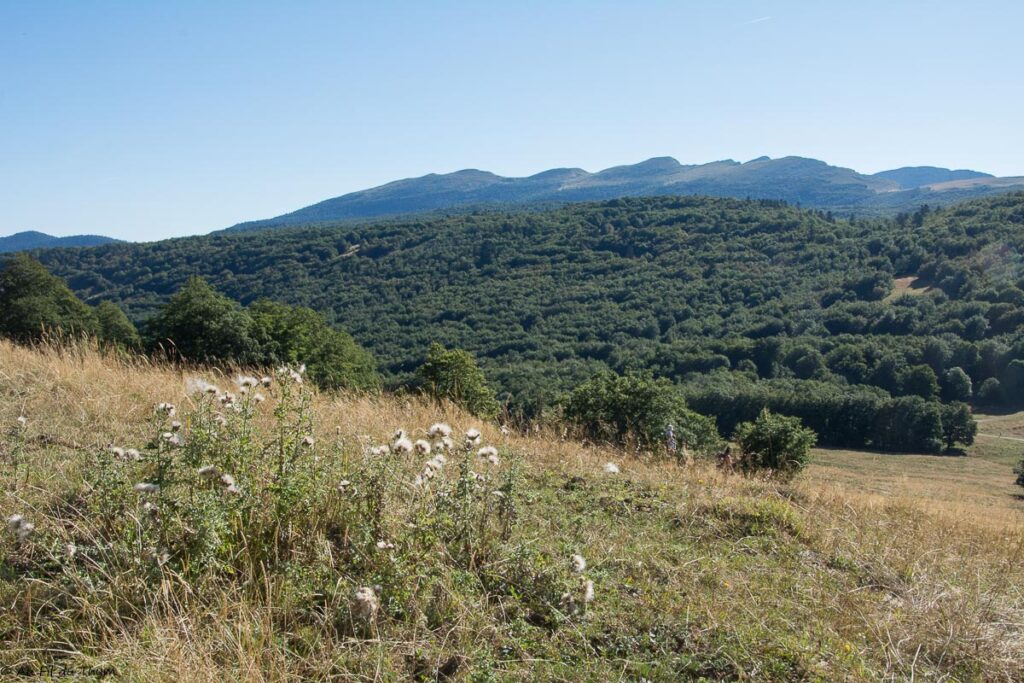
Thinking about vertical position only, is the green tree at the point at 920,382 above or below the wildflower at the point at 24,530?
below

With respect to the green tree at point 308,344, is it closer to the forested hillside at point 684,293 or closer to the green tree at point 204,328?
the green tree at point 204,328

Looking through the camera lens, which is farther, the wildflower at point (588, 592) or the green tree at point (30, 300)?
the green tree at point (30, 300)

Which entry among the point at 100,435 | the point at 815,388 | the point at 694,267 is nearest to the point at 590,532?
the point at 100,435

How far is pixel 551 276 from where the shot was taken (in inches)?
4528

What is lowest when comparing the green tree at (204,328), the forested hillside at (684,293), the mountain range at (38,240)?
the forested hillside at (684,293)

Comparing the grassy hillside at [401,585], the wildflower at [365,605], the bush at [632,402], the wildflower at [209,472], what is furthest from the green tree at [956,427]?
the wildflower at [209,472]

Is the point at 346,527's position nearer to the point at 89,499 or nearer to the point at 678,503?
the point at 89,499

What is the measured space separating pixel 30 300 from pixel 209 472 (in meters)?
25.6

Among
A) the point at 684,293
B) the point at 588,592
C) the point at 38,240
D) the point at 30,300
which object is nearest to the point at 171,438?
the point at 588,592

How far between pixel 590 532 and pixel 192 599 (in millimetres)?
2284

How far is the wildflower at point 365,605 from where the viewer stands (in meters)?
2.72

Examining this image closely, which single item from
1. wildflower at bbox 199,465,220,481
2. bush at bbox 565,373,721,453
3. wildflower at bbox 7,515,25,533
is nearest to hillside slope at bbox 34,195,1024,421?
bush at bbox 565,373,721,453

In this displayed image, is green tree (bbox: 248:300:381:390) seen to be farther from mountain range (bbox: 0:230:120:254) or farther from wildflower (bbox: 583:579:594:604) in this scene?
mountain range (bbox: 0:230:120:254)

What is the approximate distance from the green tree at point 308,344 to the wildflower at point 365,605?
20.7 meters
